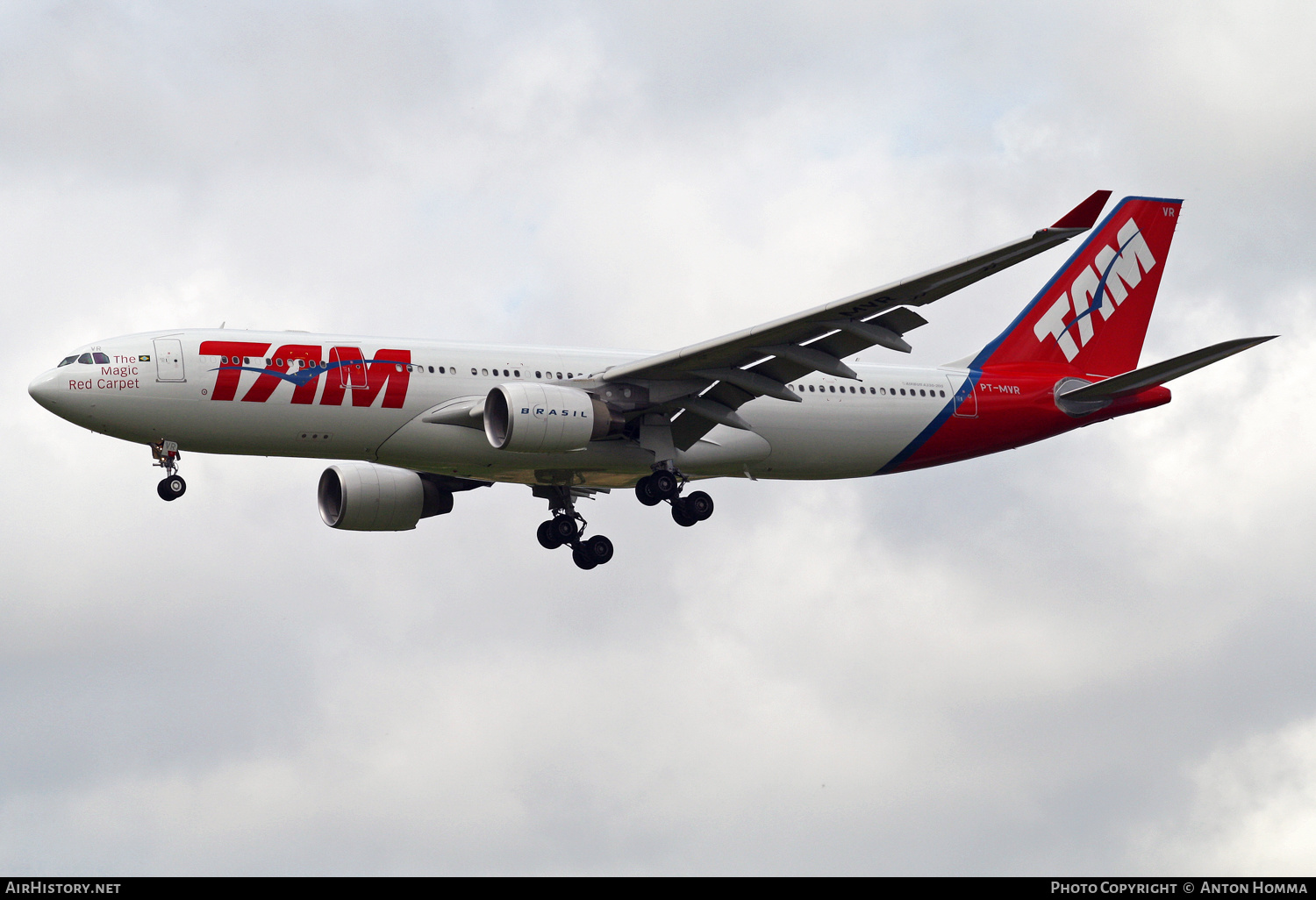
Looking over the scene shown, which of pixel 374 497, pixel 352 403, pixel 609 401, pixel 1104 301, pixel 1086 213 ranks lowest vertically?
pixel 1086 213

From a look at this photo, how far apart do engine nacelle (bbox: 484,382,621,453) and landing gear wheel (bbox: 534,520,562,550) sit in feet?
25.6

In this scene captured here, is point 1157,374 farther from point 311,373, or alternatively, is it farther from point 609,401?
point 311,373

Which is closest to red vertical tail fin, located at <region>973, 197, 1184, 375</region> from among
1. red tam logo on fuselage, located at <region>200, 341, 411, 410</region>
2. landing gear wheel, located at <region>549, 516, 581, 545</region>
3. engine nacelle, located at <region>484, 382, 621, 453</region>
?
landing gear wheel, located at <region>549, 516, 581, 545</region>

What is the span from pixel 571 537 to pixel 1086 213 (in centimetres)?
1948

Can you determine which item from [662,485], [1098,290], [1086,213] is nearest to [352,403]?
[662,485]

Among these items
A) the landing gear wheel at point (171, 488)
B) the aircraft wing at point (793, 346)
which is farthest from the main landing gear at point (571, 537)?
the landing gear wheel at point (171, 488)

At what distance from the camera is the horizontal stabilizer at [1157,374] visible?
3731 centimetres

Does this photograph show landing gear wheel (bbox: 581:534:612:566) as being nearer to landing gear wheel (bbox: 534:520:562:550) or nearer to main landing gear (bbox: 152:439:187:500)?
landing gear wheel (bbox: 534:520:562:550)

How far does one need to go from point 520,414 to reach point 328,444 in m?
4.61

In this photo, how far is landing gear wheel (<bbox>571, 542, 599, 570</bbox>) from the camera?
4719 centimetres

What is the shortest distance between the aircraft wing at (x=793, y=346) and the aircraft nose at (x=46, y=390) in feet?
41.1

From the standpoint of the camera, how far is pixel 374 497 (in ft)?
152

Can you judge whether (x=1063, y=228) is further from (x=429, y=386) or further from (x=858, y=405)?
(x=429, y=386)
